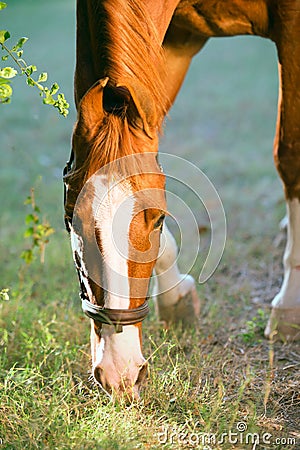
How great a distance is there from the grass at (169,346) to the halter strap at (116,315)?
303 mm

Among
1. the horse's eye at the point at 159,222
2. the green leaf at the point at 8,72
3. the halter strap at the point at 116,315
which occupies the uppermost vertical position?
the green leaf at the point at 8,72

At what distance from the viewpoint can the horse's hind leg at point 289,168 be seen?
10.3 ft

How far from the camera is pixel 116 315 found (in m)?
2.29

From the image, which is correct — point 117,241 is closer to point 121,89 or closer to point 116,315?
point 116,315

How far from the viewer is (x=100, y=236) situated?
2.22 m

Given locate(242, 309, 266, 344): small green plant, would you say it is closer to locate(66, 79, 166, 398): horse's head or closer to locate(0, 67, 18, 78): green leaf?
locate(66, 79, 166, 398): horse's head

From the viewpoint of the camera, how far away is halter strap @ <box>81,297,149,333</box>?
2.29 meters

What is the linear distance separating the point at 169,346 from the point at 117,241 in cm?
75

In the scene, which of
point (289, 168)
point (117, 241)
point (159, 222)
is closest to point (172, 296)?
point (289, 168)

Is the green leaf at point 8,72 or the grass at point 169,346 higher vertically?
the green leaf at point 8,72

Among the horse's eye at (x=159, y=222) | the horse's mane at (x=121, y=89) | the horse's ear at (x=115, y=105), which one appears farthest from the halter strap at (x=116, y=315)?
the horse's ear at (x=115, y=105)

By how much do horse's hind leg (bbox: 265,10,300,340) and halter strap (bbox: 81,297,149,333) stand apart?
3.55 ft

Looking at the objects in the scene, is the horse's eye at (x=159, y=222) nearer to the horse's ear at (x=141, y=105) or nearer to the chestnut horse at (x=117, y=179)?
the chestnut horse at (x=117, y=179)

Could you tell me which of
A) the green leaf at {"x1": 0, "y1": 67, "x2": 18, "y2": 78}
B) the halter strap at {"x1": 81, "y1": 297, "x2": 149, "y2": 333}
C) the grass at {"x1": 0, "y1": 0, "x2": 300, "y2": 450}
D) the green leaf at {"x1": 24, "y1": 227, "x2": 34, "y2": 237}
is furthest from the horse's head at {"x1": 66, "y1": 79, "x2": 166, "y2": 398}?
the green leaf at {"x1": 24, "y1": 227, "x2": 34, "y2": 237}
